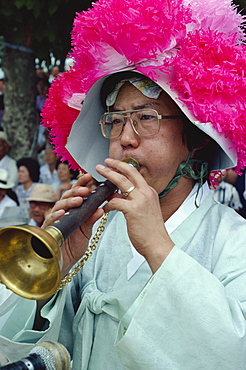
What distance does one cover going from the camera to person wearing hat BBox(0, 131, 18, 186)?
Result: 26.9 feet

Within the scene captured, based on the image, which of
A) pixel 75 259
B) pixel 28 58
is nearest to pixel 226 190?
pixel 28 58

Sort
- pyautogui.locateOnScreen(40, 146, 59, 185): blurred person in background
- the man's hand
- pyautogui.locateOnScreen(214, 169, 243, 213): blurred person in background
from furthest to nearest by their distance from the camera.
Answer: pyautogui.locateOnScreen(40, 146, 59, 185): blurred person in background → pyautogui.locateOnScreen(214, 169, 243, 213): blurred person in background → the man's hand

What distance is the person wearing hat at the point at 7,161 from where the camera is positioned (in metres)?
8.21

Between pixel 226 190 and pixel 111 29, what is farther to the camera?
pixel 226 190

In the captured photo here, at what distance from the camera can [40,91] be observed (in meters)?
10.5

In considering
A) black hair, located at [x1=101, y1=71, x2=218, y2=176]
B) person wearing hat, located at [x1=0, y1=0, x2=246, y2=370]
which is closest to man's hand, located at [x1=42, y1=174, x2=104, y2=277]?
person wearing hat, located at [x1=0, y1=0, x2=246, y2=370]

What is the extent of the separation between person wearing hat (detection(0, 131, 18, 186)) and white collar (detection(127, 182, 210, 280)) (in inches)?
237

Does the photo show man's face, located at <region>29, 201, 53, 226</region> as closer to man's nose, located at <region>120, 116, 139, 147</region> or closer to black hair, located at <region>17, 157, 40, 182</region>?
black hair, located at <region>17, 157, 40, 182</region>

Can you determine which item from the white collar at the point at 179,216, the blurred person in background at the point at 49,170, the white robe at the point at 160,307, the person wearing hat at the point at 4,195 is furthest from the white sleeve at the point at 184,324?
the blurred person in background at the point at 49,170

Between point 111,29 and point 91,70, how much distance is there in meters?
0.31

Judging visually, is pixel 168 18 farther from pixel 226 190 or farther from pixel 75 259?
pixel 226 190

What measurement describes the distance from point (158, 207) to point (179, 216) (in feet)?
1.47

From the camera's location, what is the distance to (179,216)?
2.43 metres

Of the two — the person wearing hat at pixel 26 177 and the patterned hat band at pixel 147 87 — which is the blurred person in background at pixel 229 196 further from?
the patterned hat band at pixel 147 87
